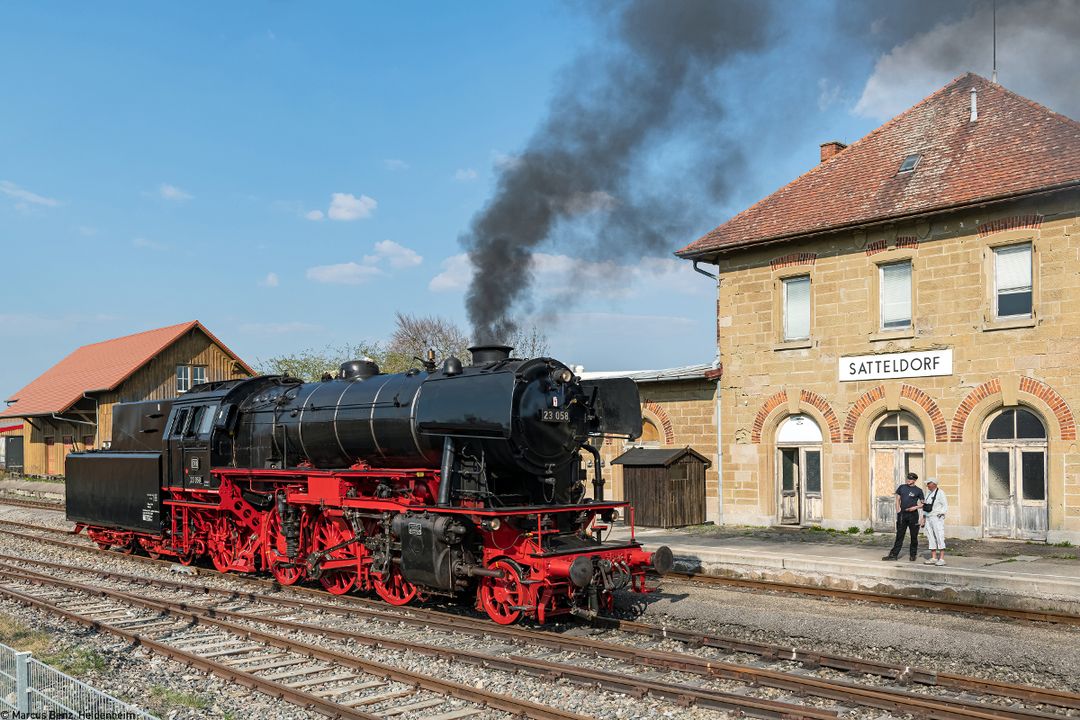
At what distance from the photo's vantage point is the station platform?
11.2 meters

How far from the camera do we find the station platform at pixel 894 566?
441 inches

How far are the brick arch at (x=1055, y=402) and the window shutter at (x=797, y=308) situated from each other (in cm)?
446

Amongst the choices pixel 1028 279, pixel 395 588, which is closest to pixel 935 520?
pixel 1028 279

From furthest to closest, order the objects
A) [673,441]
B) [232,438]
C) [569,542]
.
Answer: [673,441] < [232,438] < [569,542]

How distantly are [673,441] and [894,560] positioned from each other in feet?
25.7

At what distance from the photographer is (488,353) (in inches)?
444

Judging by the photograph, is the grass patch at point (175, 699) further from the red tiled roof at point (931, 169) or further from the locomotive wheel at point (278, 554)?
the red tiled roof at point (931, 169)

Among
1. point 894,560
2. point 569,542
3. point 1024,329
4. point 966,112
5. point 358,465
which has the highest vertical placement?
point 966,112

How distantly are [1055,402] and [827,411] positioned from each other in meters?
4.17

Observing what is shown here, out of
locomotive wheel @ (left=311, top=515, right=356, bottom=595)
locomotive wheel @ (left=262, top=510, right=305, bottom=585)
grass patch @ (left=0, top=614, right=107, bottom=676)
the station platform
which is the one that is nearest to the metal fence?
grass patch @ (left=0, top=614, right=107, bottom=676)

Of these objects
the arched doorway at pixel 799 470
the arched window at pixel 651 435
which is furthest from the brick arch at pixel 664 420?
the arched doorway at pixel 799 470

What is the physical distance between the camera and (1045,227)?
15.7 m

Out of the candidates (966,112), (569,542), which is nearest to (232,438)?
(569,542)

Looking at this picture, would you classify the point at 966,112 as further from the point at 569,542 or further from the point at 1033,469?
the point at 569,542
